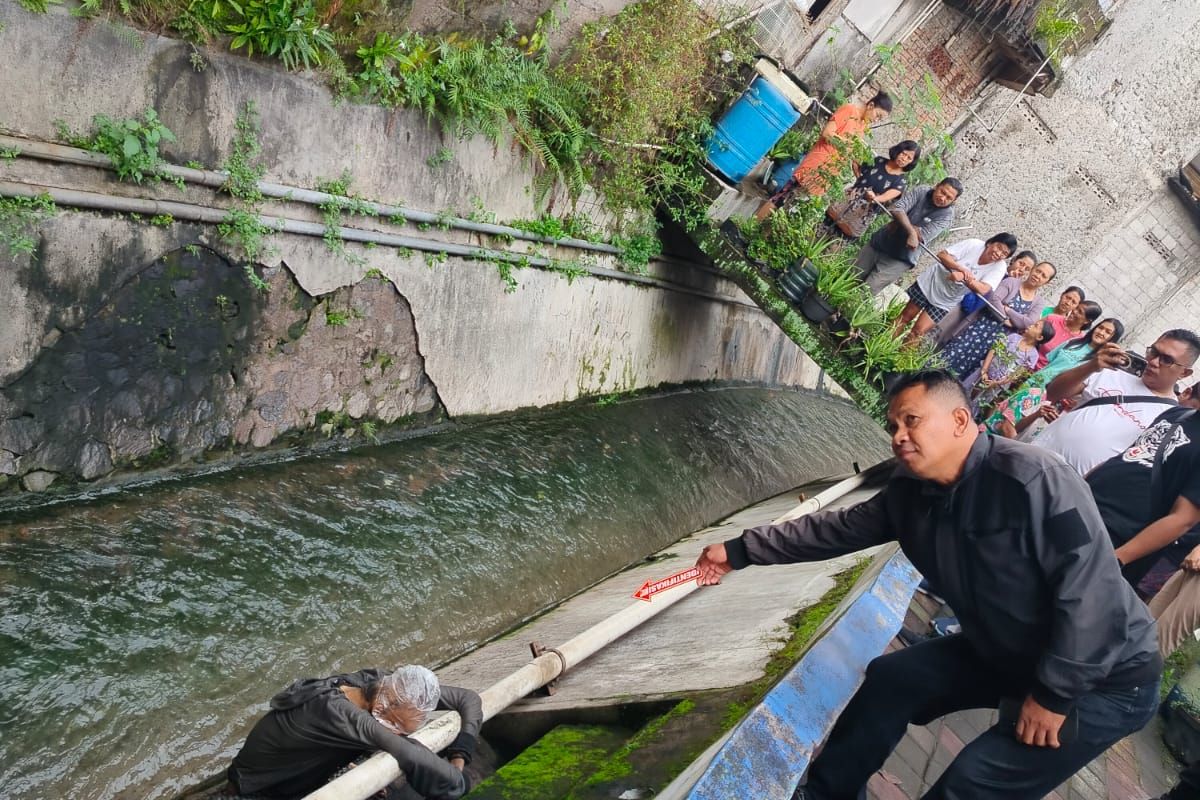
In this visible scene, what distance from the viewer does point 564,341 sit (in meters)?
8.02

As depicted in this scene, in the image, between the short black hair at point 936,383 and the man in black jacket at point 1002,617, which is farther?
the short black hair at point 936,383

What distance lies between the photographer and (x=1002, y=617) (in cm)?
286

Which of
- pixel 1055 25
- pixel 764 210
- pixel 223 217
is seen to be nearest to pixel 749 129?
pixel 764 210

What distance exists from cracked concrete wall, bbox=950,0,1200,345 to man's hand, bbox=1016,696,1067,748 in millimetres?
15965

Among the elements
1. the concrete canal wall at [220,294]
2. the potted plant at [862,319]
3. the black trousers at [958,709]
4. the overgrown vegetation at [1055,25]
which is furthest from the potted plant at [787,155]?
the black trousers at [958,709]

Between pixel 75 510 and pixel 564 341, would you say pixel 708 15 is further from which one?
pixel 75 510

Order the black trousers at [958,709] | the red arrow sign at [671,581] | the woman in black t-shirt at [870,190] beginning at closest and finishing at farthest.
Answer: the black trousers at [958,709] → the red arrow sign at [671,581] → the woman in black t-shirt at [870,190]

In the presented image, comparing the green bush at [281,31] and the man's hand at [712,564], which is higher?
the green bush at [281,31]

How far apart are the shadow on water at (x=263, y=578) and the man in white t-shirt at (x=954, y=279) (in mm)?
3507

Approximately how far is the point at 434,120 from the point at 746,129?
386cm

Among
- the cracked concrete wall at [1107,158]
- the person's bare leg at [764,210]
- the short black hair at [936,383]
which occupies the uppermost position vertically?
the cracked concrete wall at [1107,158]

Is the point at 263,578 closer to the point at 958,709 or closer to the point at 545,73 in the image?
the point at 958,709

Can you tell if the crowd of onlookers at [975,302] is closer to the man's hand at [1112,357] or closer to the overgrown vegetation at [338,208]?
the man's hand at [1112,357]

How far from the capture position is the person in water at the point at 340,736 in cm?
300
